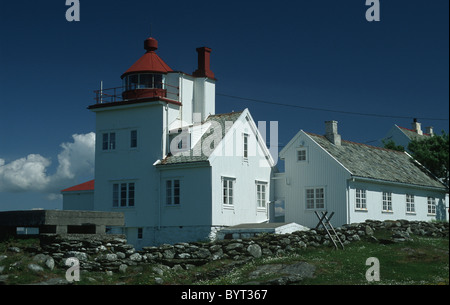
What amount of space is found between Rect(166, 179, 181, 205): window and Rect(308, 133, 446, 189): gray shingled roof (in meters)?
8.82

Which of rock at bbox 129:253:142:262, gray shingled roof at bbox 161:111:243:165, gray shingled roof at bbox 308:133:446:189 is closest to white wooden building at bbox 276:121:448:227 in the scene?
gray shingled roof at bbox 308:133:446:189

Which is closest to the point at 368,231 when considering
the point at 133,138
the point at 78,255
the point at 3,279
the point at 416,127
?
the point at 133,138

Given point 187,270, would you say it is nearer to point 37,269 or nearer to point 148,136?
point 37,269

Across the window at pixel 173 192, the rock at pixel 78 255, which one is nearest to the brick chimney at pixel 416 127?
the window at pixel 173 192

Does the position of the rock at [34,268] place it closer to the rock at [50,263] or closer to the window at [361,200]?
the rock at [50,263]

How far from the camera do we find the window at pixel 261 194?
122ft

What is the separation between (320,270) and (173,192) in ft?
47.6

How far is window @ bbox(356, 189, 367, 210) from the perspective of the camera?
35.2m

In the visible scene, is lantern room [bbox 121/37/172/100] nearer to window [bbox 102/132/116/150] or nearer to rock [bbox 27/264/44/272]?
window [bbox 102/132/116/150]

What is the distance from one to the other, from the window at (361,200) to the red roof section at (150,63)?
13874mm

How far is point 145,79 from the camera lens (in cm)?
3709

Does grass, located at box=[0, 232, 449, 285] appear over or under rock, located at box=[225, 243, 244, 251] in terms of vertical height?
under
